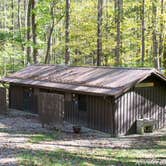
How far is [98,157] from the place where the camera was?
1371 centimetres

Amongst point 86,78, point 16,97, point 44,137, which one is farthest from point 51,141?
point 16,97

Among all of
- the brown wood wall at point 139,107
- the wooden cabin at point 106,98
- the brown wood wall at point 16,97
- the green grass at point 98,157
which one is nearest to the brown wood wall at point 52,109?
the wooden cabin at point 106,98

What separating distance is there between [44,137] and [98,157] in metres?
4.20

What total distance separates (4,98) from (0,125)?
4.55 metres

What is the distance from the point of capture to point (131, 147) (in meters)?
16.2

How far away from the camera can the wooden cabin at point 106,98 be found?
19.0m

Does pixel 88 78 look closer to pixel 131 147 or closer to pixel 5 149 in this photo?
pixel 131 147

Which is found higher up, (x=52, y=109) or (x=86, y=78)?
(x=86, y=78)

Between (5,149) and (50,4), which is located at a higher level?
(50,4)

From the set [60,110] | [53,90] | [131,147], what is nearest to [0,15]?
[53,90]

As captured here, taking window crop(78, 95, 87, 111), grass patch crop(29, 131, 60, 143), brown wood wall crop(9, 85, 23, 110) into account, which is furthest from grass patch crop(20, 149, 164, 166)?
brown wood wall crop(9, 85, 23, 110)

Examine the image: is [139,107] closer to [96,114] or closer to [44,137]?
[96,114]

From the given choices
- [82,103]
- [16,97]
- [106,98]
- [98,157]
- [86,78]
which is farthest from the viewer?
[16,97]

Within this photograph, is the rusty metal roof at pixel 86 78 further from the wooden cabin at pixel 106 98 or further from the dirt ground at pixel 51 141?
the dirt ground at pixel 51 141
